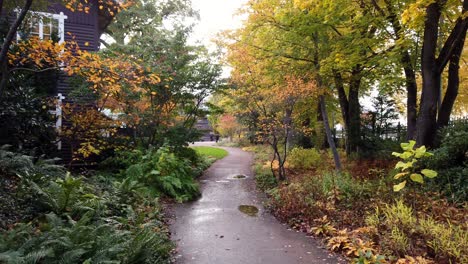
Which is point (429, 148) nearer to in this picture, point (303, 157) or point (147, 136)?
point (303, 157)

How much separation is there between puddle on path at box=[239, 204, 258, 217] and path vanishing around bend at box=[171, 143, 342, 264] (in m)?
0.13

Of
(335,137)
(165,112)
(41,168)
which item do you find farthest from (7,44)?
(335,137)

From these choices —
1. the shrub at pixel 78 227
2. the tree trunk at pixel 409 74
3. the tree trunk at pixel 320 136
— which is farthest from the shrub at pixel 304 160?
the shrub at pixel 78 227

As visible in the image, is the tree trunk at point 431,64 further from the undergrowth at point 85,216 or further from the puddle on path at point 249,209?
the undergrowth at point 85,216

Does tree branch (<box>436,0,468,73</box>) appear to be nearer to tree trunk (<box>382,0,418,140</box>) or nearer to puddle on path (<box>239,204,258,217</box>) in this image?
tree trunk (<box>382,0,418,140</box>)

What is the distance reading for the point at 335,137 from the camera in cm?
1797

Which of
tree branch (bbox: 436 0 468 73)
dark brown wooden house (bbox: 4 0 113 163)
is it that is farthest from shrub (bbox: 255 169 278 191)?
dark brown wooden house (bbox: 4 0 113 163)

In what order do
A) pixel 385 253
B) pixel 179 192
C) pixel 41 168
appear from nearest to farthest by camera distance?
pixel 385 253 < pixel 41 168 < pixel 179 192

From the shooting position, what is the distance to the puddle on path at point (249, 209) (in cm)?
795

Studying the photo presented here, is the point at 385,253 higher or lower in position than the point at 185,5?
lower

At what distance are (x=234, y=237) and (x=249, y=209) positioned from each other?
7.77ft

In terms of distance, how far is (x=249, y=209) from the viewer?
8.37 meters

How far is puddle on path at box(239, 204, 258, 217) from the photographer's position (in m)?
7.95

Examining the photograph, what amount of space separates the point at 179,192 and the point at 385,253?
6225mm
